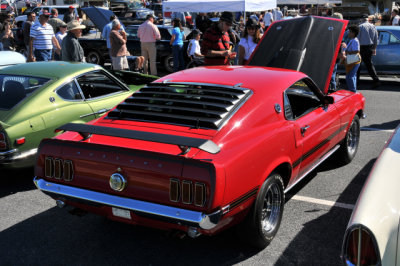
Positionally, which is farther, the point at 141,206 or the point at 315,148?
the point at 315,148

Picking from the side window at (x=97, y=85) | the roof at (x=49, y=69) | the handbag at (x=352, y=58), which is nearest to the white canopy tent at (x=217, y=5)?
the handbag at (x=352, y=58)

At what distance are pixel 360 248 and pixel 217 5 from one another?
1370 cm

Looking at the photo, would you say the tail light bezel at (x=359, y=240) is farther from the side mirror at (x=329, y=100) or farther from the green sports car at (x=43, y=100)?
the green sports car at (x=43, y=100)

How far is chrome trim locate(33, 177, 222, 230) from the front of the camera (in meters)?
3.03

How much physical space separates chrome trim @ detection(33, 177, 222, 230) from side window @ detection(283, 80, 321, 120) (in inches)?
81.5

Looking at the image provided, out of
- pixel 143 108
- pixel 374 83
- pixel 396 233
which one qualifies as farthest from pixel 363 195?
pixel 374 83

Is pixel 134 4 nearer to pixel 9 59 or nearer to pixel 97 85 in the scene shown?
pixel 9 59

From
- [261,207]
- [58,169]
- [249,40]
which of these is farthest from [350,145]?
[58,169]

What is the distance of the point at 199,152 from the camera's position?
3.32m

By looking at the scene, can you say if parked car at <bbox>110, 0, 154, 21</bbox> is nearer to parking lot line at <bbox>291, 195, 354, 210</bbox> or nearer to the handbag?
the handbag

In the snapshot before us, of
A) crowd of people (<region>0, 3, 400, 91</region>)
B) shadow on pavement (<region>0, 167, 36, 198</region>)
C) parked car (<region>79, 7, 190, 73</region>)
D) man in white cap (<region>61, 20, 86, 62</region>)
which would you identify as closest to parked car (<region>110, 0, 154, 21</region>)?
crowd of people (<region>0, 3, 400, 91</region>)

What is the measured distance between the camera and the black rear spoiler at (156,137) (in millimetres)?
3004

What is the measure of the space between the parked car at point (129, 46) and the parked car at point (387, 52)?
5.77 m

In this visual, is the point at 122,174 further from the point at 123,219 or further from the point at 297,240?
the point at 297,240
